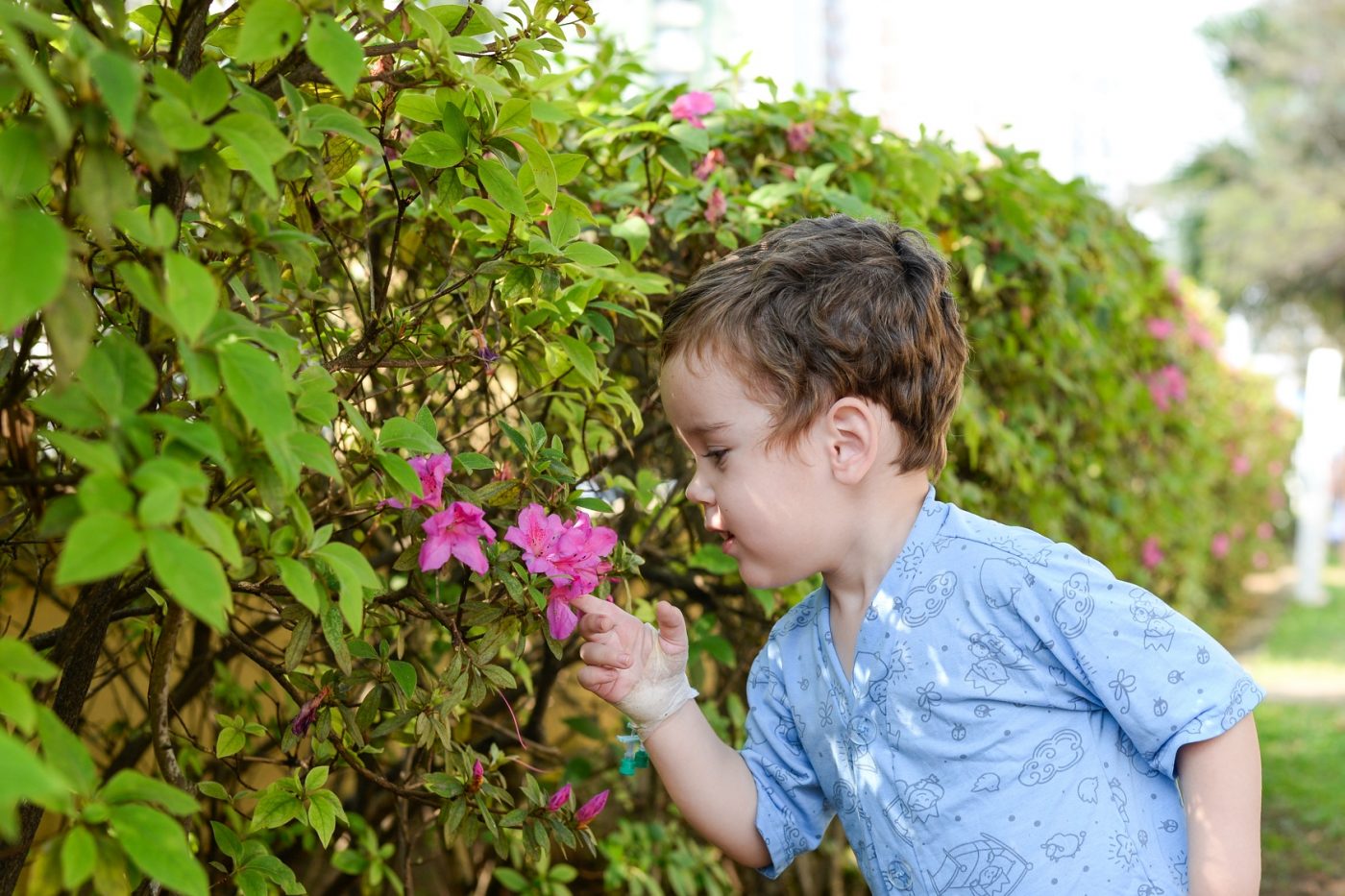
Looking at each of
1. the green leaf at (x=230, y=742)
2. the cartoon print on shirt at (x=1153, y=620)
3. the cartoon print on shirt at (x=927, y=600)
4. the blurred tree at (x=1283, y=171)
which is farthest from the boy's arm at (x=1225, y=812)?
the blurred tree at (x=1283, y=171)

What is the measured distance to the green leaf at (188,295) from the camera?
772 mm

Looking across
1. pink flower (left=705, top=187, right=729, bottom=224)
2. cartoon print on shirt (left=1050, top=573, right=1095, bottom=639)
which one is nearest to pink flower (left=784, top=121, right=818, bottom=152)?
pink flower (left=705, top=187, right=729, bottom=224)

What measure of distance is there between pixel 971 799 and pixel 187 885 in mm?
1000

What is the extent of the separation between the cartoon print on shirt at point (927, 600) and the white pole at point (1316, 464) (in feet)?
34.1

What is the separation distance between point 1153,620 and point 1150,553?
142 inches

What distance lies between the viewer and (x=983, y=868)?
1494 mm

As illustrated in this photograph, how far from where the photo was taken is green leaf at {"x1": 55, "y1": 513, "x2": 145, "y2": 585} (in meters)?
0.69

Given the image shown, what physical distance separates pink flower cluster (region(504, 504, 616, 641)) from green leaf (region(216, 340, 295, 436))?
52cm

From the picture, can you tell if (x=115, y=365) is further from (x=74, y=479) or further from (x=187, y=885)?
(x=187, y=885)

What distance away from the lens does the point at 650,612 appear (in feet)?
6.52

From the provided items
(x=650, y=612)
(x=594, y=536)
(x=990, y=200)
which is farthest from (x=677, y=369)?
(x=990, y=200)

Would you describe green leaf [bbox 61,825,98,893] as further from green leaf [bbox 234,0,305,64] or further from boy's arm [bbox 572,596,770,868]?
boy's arm [bbox 572,596,770,868]

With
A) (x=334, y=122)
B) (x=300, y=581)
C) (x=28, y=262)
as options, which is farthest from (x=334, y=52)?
(x=300, y=581)

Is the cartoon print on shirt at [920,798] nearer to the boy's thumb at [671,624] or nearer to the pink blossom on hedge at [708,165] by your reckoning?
the boy's thumb at [671,624]
